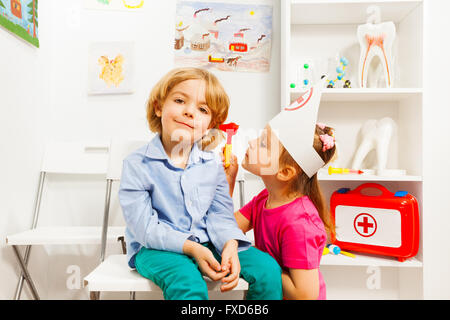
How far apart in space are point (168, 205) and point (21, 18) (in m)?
0.87

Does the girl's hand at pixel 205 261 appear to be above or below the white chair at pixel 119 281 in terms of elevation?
above

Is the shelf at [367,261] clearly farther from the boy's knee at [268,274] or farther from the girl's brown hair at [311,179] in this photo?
the boy's knee at [268,274]

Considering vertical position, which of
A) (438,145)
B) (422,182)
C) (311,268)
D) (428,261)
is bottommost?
(428,261)

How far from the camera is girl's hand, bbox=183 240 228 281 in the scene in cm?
76

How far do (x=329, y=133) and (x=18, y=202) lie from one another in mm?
1042

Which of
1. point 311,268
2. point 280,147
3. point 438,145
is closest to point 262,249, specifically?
point 311,268

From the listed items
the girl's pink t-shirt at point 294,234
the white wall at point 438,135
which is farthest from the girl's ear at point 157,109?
Result: the white wall at point 438,135

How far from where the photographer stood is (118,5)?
143cm

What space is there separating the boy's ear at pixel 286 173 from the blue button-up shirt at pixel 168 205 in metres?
0.16

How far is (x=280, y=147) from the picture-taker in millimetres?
902

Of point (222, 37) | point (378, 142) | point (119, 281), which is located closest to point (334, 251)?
point (378, 142)

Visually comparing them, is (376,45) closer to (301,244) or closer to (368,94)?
(368,94)

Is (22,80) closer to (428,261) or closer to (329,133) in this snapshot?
(329,133)

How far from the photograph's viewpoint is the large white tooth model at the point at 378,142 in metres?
1.28
